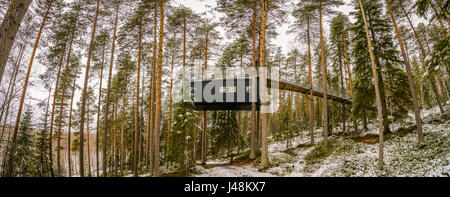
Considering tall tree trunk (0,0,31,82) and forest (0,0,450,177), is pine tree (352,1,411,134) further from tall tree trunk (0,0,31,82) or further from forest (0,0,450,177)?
tall tree trunk (0,0,31,82)

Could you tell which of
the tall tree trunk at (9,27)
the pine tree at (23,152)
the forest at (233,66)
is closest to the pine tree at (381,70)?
the forest at (233,66)

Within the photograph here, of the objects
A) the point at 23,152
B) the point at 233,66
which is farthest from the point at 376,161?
the point at 23,152

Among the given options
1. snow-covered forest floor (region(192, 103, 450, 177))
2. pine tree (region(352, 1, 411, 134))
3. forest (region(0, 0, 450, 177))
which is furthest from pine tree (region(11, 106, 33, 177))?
pine tree (region(352, 1, 411, 134))

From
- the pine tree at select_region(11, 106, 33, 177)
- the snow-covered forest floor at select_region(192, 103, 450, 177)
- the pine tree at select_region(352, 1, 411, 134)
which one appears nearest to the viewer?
the pine tree at select_region(11, 106, 33, 177)

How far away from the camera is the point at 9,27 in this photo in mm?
2867

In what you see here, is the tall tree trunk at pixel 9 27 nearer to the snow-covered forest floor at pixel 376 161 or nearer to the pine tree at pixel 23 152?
the pine tree at pixel 23 152

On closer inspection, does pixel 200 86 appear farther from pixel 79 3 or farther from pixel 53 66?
pixel 53 66

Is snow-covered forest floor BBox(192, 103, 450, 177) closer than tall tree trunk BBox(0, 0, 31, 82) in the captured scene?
No

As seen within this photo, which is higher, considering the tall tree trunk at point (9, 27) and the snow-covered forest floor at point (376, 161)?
the tall tree trunk at point (9, 27)

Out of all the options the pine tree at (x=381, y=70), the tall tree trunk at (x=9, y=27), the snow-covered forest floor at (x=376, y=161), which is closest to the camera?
the tall tree trunk at (x=9, y=27)

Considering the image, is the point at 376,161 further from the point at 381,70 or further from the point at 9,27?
the point at 9,27

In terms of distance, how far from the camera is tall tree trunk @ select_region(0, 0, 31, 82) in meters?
2.77

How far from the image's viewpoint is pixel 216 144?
1627 centimetres

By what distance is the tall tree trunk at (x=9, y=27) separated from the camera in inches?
109
